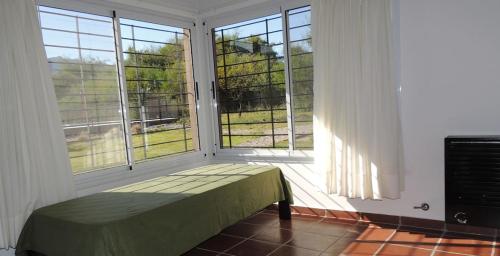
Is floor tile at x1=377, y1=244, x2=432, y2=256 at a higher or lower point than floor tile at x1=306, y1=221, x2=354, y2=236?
higher

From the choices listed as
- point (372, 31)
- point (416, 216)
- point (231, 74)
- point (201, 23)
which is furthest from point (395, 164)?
point (201, 23)

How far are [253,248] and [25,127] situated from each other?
5.92 ft

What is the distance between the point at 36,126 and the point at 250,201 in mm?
1614

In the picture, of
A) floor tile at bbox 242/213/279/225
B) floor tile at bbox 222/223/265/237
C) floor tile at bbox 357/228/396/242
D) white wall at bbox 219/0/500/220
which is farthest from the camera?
floor tile at bbox 242/213/279/225

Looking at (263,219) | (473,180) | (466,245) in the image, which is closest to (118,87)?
(263,219)

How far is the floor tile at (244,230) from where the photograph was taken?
3.13 meters

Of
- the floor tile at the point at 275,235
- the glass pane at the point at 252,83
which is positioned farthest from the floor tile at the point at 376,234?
the glass pane at the point at 252,83

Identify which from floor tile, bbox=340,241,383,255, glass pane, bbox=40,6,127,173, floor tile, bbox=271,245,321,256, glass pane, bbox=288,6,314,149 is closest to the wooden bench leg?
glass pane, bbox=288,6,314,149

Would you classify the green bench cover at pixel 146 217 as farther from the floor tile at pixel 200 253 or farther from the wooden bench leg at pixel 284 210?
the wooden bench leg at pixel 284 210

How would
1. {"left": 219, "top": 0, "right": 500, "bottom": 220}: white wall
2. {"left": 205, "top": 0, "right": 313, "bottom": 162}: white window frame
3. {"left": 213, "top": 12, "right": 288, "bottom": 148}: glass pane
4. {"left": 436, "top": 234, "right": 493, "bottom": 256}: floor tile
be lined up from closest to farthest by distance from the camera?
1. {"left": 436, "top": 234, "right": 493, "bottom": 256}: floor tile
2. {"left": 219, "top": 0, "right": 500, "bottom": 220}: white wall
3. {"left": 205, "top": 0, "right": 313, "bottom": 162}: white window frame
4. {"left": 213, "top": 12, "right": 288, "bottom": 148}: glass pane

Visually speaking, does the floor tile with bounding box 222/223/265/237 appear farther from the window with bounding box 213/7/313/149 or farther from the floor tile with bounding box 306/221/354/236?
the window with bounding box 213/7/313/149

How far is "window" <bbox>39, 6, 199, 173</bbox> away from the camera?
286cm

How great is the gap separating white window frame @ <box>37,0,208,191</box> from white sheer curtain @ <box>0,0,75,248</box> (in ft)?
1.25

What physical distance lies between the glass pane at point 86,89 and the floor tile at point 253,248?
4.31 ft
